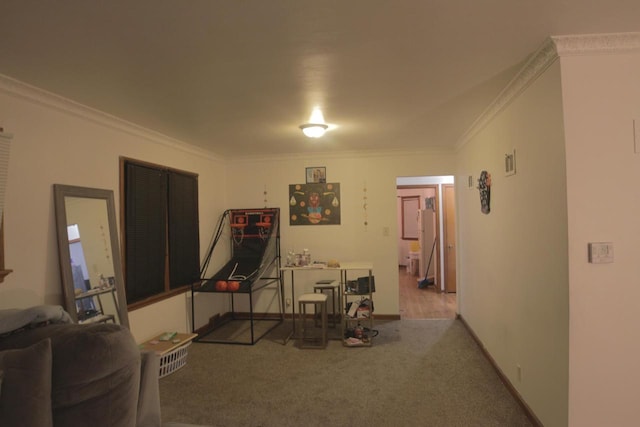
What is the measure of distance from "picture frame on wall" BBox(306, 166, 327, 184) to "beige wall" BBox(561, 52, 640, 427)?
356cm

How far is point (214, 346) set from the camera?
167 inches

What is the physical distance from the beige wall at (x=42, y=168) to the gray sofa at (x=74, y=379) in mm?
715

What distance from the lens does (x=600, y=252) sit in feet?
6.39

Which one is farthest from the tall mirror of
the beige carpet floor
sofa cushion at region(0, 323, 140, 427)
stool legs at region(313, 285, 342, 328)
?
stool legs at region(313, 285, 342, 328)

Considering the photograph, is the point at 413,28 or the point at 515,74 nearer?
the point at 413,28

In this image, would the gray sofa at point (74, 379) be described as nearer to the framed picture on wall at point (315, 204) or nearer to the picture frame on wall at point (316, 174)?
the framed picture on wall at point (315, 204)

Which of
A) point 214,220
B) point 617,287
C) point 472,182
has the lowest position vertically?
point 617,287

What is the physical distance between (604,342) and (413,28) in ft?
6.35

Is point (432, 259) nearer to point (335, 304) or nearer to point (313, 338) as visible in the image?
point (335, 304)

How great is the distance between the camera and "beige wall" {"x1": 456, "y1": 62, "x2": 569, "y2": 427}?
2.06 m

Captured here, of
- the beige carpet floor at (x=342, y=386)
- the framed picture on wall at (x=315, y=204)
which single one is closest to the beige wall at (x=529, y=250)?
the beige carpet floor at (x=342, y=386)

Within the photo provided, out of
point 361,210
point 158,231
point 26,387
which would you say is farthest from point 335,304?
point 26,387

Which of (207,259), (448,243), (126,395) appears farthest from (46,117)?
(448,243)

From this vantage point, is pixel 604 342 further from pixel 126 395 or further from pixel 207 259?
pixel 207 259
